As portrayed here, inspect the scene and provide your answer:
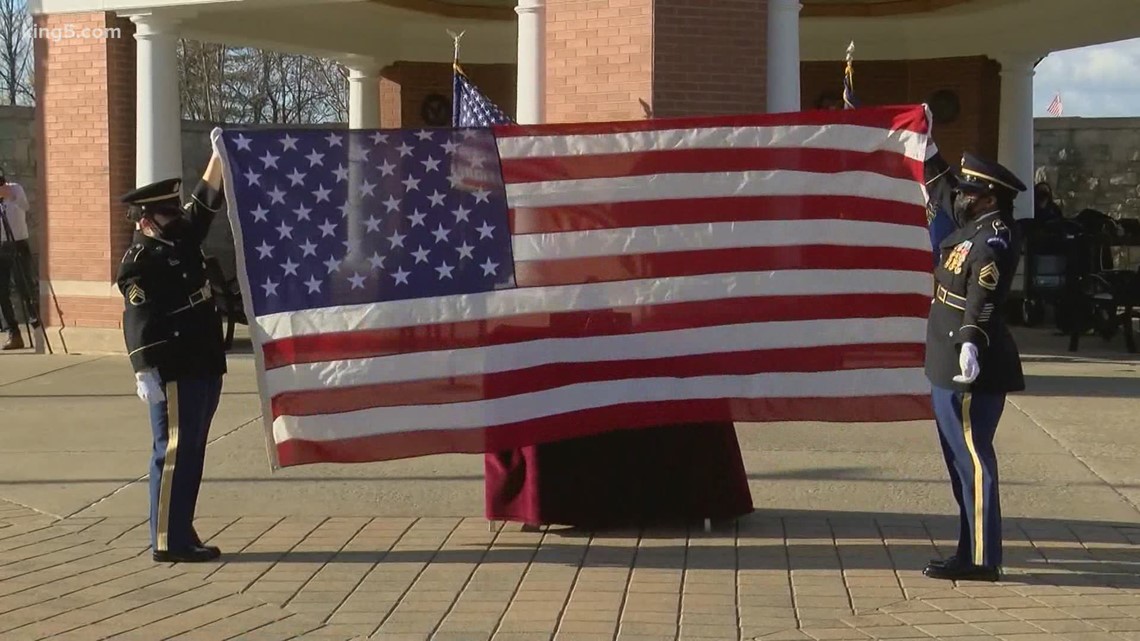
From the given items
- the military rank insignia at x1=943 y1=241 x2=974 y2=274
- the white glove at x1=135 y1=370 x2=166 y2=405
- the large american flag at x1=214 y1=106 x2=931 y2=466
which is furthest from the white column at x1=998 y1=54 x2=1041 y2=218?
the white glove at x1=135 y1=370 x2=166 y2=405

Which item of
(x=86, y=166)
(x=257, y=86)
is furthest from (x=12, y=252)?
(x=257, y=86)

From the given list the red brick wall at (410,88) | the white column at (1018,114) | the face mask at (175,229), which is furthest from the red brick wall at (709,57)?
the red brick wall at (410,88)

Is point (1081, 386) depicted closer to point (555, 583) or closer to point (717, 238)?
point (717, 238)

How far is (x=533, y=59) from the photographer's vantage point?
10500 millimetres

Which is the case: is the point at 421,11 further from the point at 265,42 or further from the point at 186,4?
the point at 186,4

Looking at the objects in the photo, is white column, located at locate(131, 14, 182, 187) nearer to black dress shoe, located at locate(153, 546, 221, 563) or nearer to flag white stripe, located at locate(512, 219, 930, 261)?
black dress shoe, located at locate(153, 546, 221, 563)

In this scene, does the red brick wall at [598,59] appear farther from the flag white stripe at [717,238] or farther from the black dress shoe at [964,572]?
the black dress shoe at [964,572]

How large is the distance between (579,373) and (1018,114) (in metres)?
12.4

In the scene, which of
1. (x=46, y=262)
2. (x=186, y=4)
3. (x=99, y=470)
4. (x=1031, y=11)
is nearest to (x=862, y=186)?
(x=99, y=470)

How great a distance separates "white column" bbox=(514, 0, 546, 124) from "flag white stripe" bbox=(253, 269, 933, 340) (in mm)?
4588

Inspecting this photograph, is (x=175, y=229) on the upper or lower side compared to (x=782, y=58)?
lower

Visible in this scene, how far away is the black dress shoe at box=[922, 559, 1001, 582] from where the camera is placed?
224 inches

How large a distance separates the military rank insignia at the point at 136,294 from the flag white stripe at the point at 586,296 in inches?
19.8

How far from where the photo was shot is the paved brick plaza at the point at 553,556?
5.20 meters
